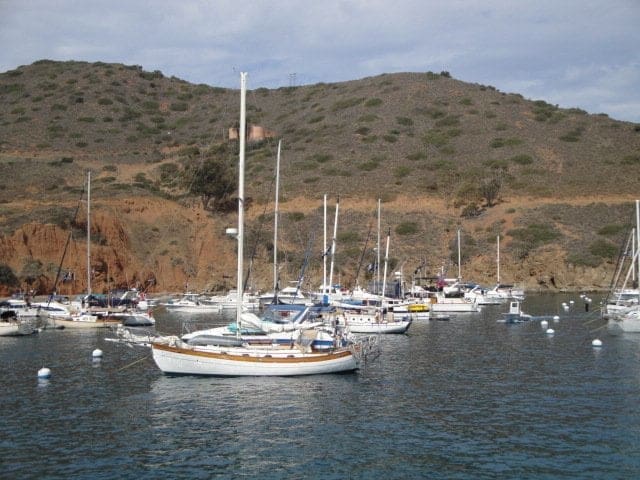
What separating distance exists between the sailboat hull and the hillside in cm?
1768

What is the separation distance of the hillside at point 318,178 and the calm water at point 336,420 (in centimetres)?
1841

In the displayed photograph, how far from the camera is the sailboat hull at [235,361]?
3081cm

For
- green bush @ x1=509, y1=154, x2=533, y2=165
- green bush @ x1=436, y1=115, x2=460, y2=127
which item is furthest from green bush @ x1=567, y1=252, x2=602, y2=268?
green bush @ x1=436, y1=115, x2=460, y2=127

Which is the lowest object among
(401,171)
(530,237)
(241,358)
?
(241,358)

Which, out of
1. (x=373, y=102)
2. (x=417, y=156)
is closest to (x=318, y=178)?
(x=417, y=156)

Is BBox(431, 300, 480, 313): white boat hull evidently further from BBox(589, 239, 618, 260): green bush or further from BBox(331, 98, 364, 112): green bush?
BBox(331, 98, 364, 112): green bush

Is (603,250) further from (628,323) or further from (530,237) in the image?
(628,323)

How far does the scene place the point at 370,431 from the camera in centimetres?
2370

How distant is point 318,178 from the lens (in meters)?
112

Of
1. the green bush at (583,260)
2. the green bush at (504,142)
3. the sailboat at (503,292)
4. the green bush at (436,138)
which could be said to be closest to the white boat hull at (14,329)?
the sailboat at (503,292)

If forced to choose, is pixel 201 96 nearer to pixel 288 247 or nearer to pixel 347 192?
pixel 347 192

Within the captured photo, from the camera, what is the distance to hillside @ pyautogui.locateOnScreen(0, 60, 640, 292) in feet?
273

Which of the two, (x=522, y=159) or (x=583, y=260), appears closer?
(x=583, y=260)

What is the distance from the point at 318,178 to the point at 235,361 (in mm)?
82597
